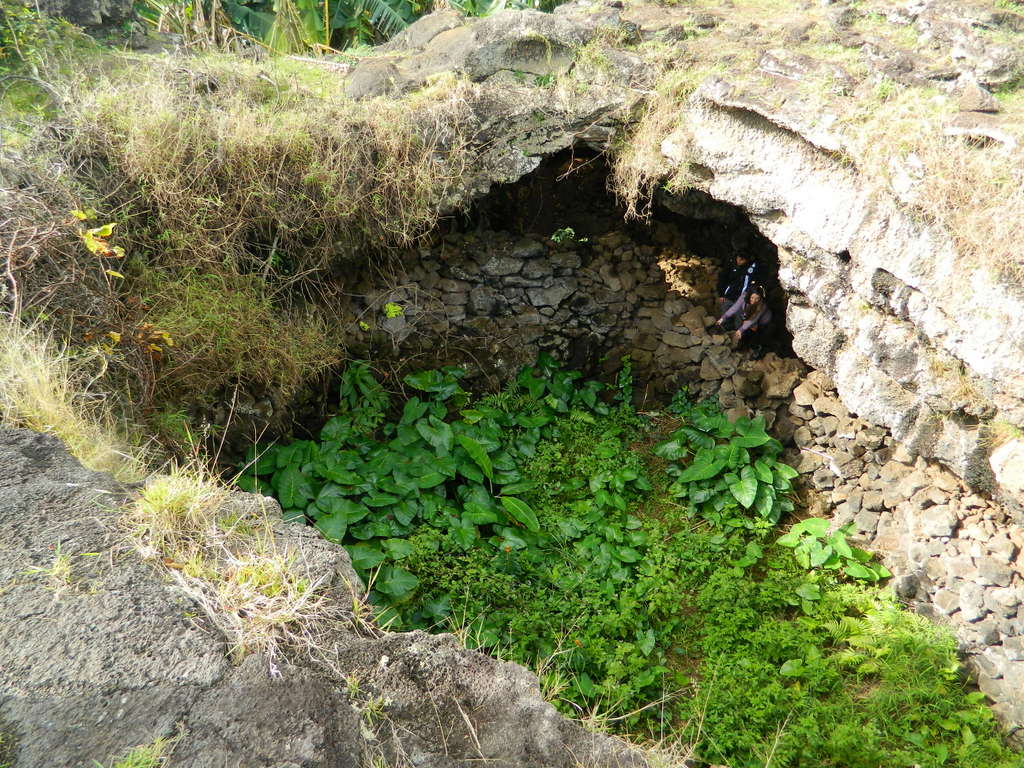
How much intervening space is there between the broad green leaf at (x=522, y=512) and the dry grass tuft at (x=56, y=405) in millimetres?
2422

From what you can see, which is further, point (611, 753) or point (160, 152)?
point (160, 152)

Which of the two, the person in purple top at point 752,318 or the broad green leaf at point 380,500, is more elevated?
the person in purple top at point 752,318

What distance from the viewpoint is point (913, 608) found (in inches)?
188

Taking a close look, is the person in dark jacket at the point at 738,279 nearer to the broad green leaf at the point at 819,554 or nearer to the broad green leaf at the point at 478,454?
the broad green leaf at the point at 819,554

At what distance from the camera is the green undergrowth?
13.6ft

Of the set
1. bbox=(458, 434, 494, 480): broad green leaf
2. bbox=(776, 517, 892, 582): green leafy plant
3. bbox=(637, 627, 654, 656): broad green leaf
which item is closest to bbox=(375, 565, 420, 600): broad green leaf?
bbox=(458, 434, 494, 480): broad green leaf

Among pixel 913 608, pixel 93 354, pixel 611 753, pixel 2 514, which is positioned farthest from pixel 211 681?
pixel 913 608

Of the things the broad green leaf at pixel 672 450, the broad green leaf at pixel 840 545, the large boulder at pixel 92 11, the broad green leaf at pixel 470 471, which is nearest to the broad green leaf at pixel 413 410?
the broad green leaf at pixel 470 471

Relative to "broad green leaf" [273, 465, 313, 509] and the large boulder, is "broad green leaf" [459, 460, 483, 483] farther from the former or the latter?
the large boulder

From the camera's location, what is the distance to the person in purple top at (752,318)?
6.08 meters

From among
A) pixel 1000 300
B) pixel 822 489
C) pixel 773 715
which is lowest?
pixel 773 715

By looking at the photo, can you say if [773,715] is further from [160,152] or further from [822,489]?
[160,152]

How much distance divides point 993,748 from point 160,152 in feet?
19.1

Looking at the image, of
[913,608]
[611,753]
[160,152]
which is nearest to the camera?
[611,753]
